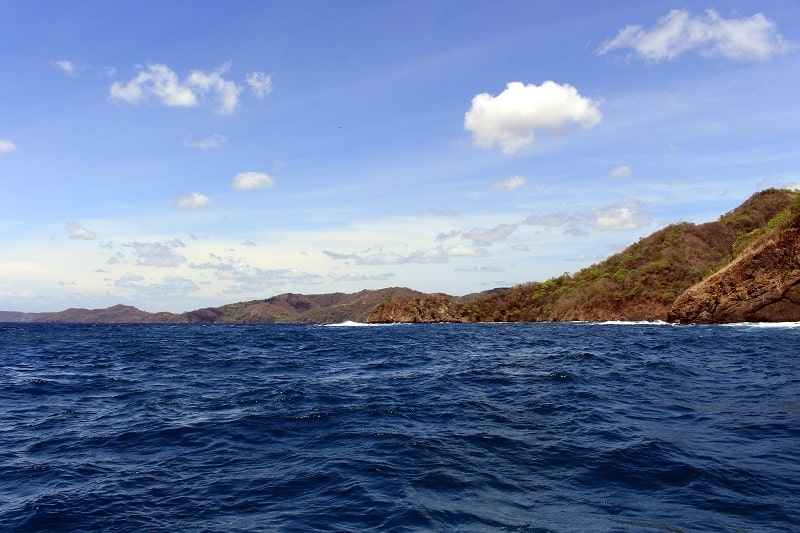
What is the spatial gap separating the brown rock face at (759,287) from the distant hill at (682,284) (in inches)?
→ 4.0

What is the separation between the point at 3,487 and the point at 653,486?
14472 mm

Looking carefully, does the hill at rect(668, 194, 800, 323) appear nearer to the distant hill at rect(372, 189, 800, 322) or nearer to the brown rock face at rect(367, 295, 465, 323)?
the distant hill at rect(372, 189, 800, 322)

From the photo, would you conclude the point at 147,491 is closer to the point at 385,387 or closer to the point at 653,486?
the point at 653,486

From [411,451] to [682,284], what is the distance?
10384 centimetres

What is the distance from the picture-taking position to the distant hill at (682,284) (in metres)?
59.8

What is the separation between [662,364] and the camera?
28328 mm

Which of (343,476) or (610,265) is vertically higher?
(610,265)

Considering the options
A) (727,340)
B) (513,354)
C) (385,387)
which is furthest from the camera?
(727,340)

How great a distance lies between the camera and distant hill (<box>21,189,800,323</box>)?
59.8 metres

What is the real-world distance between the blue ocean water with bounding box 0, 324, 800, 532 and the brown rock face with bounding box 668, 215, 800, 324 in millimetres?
38819

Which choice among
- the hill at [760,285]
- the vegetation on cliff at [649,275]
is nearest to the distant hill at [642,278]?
the vegetation on cliff at [649,275]

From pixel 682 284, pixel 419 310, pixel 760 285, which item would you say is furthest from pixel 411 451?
pixel 419 310

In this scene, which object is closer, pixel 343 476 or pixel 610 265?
pixel 343 476

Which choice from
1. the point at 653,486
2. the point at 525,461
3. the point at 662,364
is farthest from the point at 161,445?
the point at 662,364
